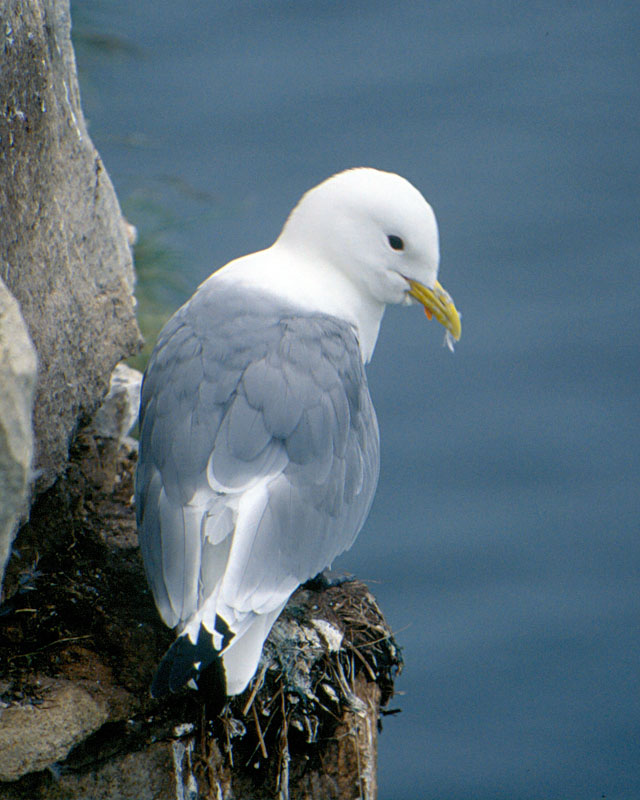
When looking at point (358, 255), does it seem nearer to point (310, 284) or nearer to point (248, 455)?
point (310, 284)

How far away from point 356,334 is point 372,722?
0.70 m

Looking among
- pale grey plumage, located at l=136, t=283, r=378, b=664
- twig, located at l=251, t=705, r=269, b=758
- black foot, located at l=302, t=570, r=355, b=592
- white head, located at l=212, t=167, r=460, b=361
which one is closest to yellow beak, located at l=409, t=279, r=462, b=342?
white head, located at l=212, t=167, r=460, b=361

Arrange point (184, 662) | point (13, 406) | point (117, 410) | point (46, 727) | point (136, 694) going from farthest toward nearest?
point (117, 410)
point (136, 694)
point (46, 727)
point (184, 662)
point (13, 406)

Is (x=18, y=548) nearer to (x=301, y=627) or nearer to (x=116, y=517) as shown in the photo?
(x=116, y=517)

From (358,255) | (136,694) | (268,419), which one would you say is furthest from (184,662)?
(358,255)

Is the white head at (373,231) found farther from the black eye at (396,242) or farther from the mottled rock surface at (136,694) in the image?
the mottled rock surface at (136,694)

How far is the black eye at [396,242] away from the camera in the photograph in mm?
1940

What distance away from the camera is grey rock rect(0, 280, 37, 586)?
3.53ft

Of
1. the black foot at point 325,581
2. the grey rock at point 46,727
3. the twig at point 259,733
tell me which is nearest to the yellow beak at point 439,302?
the black foot at point 325,581

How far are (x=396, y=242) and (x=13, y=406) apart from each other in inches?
40.7

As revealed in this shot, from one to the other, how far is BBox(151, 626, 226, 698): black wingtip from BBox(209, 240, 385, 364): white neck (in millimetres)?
687

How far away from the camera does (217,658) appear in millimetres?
1394

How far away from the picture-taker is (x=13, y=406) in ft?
3.55

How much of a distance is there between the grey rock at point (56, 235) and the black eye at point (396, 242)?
20.1 inches
